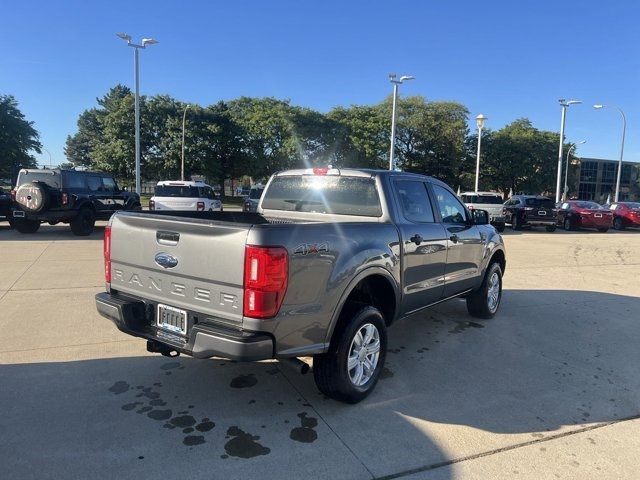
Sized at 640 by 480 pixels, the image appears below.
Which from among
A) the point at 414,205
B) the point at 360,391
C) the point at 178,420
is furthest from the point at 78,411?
the point at 414,205

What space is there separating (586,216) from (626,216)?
14.2 feet

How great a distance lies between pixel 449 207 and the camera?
5410 millimetres

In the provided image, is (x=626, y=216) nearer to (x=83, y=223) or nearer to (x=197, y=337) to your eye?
(x=83, y=223)

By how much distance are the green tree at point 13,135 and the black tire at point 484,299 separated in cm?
3786

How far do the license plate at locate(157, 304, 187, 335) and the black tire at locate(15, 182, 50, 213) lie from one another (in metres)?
11.9

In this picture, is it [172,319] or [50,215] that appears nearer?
[172,319]

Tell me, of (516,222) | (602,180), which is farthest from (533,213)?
(602,180)

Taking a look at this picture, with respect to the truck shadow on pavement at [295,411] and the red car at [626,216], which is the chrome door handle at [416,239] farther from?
the red car at [626,216]

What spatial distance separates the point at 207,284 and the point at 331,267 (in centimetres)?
86

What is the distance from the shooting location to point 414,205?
473cm

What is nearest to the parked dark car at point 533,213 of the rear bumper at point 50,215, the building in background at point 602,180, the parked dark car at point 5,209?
the rear bumper at point 50,215

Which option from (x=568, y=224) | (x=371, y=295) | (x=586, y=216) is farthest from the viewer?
(x=568, y=224)

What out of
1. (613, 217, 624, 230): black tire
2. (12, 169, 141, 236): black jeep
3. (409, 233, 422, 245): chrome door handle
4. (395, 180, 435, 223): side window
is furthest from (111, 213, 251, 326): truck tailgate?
(613, 217, 624, 230): black tire

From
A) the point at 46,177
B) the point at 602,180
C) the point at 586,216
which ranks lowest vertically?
the point at 586,216
